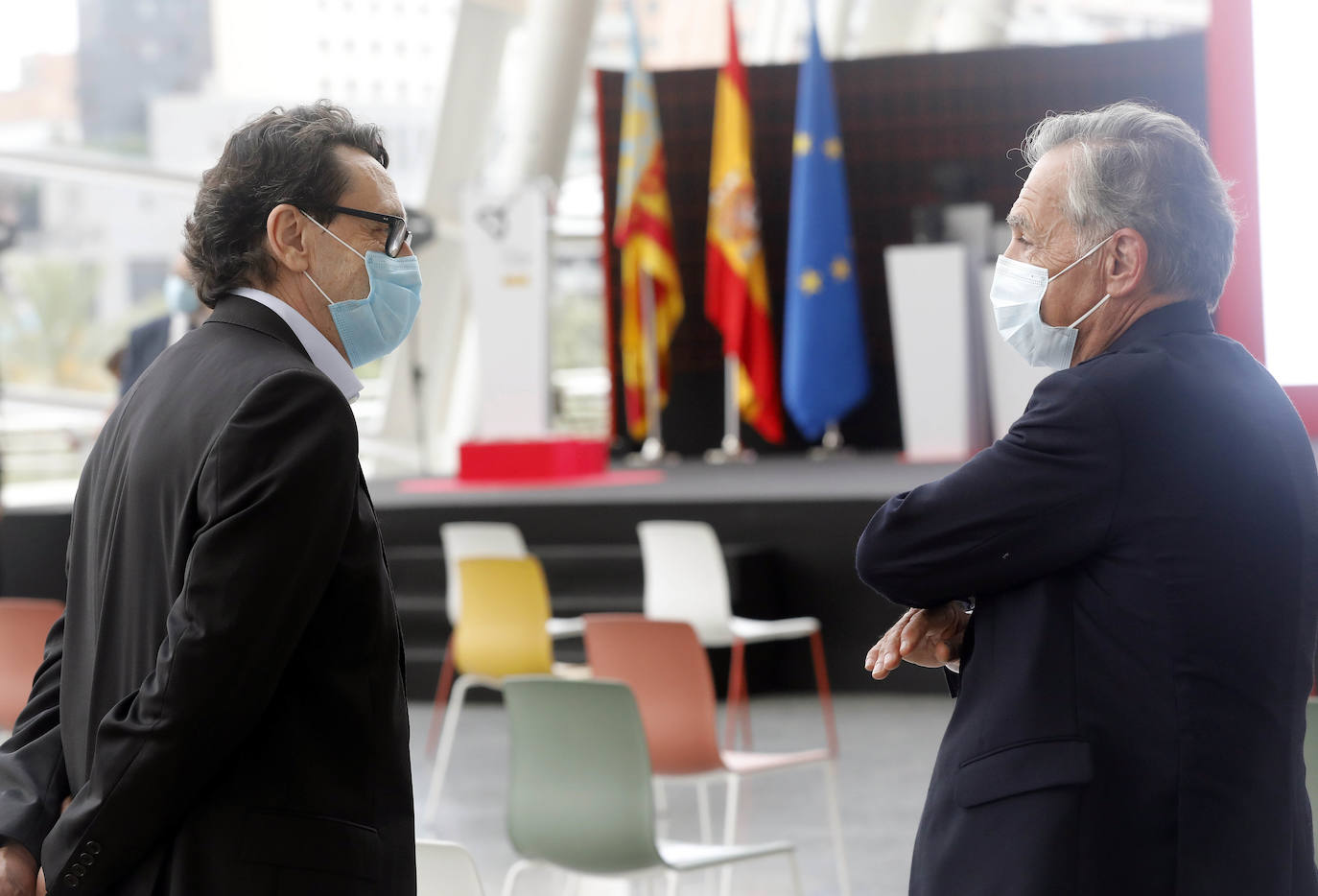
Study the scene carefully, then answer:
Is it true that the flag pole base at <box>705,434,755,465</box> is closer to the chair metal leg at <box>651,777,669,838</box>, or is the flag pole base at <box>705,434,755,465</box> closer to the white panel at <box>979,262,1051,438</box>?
the white panel at <box>979,262,1051,438</box>

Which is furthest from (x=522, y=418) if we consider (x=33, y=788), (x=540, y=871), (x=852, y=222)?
(x=33, y=788)

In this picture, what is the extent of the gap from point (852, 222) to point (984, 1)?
4076 millimetres

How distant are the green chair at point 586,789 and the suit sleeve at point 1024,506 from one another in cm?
146

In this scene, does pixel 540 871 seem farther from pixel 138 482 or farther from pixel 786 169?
pixel 786 169

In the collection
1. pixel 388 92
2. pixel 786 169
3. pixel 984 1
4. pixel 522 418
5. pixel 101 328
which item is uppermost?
pixel 984 1

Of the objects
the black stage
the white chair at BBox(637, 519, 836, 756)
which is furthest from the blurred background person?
the white chair at BBox(637, 519, 836, 756)

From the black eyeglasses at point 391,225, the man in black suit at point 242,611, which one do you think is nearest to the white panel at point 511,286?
the black eyeglasses at point 391,225

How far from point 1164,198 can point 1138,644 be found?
1.69 feet

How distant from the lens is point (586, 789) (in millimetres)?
3113

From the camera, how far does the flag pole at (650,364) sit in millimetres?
9758

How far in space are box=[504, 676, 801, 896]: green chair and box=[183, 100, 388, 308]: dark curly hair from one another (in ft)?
4.99

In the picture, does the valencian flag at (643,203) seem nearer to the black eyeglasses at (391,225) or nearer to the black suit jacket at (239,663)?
the black eyeglasses at (391,225)

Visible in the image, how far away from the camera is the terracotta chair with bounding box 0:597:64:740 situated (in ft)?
12.8

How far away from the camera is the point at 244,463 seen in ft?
5.04
